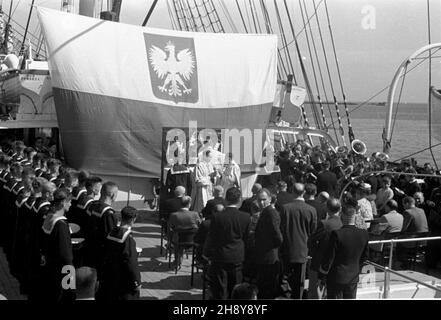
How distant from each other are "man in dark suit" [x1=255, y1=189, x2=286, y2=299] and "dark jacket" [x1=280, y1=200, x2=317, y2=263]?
0.18 meters

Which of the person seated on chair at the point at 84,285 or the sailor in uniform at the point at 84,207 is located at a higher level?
the sailor in uniform at the point at 84,207

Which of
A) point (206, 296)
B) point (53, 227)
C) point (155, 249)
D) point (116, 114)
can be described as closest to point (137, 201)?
point (116, 114)

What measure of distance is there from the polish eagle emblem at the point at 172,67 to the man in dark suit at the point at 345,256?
7.76m

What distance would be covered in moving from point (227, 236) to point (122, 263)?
4.34 feet

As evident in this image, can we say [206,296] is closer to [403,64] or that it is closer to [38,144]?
[38,144]

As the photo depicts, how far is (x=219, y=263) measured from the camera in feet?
22.1

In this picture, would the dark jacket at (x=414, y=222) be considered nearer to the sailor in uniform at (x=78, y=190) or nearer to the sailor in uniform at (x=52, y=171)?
the sailor in uniform at (x=78, y=190)

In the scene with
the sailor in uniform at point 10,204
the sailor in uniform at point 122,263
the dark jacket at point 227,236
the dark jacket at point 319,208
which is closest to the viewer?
the sailor in uniform at point 122,263

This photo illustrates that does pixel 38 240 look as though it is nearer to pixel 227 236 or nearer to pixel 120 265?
pixel 120 265

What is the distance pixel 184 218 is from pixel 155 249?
210 cm

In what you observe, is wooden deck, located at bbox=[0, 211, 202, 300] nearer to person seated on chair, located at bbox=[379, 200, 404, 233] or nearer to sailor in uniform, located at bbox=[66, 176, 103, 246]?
sailor in uniform, located at bbox=[66, 176, 103, 246]

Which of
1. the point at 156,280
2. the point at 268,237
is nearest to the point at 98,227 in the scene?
the point at 268,237

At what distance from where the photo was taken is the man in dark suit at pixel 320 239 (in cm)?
675

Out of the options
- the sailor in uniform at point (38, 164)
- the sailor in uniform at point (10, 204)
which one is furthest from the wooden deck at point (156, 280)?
the sailor in uniform at point (38, 164)
